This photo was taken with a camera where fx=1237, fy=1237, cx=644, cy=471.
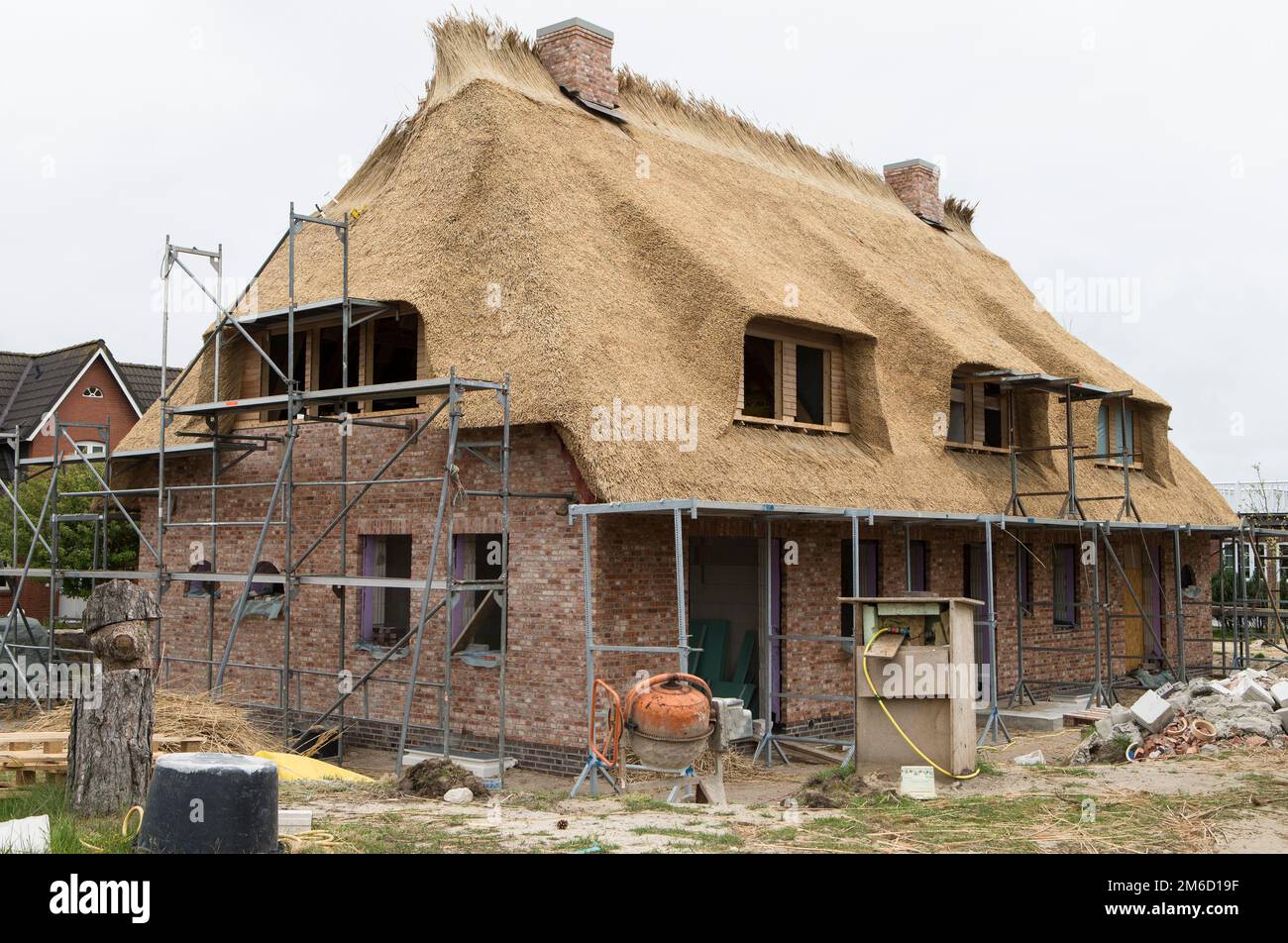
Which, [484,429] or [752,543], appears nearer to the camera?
[484,429]

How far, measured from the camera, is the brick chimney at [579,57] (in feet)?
59.8

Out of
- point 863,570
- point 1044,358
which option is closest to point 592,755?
point 863,570

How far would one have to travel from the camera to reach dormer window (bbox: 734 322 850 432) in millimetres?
15656

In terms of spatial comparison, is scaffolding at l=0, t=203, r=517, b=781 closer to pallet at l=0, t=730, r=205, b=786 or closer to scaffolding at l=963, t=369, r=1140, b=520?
pallet at l=0, t=730, r=205, b=786

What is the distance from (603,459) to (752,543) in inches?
177

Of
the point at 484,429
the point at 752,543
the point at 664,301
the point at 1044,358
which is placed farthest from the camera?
the point at 1044,358

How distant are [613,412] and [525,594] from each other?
2.25 meters

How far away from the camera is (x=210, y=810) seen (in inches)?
285

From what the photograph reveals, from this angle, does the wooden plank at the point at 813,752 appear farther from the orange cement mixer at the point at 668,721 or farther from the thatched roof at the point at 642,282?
the orange cement mixer at the point at 668,721

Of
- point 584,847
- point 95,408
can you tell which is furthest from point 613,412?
point 95,408

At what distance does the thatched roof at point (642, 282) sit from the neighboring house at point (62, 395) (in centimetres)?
1568

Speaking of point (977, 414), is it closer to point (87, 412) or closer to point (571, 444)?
point (571, 444)
